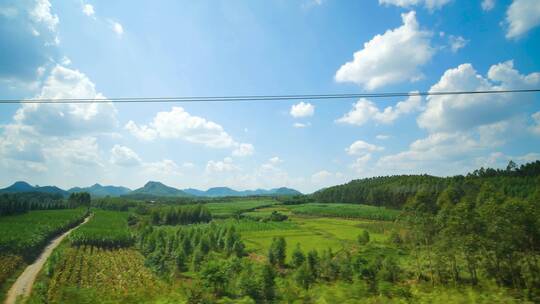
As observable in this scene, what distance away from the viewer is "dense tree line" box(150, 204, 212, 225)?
98062 mm

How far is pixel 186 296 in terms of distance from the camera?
9359 mm

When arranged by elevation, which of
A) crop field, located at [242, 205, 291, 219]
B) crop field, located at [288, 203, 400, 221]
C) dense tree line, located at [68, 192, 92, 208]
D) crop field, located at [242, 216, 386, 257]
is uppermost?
dense tree line, located at [68, 192, 92, 208]

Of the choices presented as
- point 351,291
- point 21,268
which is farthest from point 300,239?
point 351,291

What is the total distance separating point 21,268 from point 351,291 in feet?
149

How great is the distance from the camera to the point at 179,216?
99.2 metres

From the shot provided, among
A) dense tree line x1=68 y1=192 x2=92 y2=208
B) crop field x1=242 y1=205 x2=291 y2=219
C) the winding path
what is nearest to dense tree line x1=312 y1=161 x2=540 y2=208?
crop field x1=242 y1=205 x2=291 y2=219

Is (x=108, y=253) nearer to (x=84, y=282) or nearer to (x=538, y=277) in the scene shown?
(x=84, y=282)

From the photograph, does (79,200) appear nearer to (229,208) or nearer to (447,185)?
(229,208)

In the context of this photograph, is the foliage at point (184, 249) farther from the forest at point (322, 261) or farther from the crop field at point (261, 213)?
the crop field at point (261, 213)

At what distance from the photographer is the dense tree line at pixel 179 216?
9806cm

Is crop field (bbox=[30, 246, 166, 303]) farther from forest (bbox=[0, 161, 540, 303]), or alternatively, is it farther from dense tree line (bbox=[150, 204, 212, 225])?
dense tree line (bbox=[150, 204, 212, 225])

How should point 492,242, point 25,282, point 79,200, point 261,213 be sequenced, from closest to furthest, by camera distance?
point 492,242
point 25,282
point 261,213
point 79,200

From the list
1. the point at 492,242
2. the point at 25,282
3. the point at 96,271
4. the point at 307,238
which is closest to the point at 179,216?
the point at 307,238

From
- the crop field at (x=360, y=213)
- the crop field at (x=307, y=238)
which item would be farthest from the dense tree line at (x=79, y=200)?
the crop field at (x=307, y=238)
